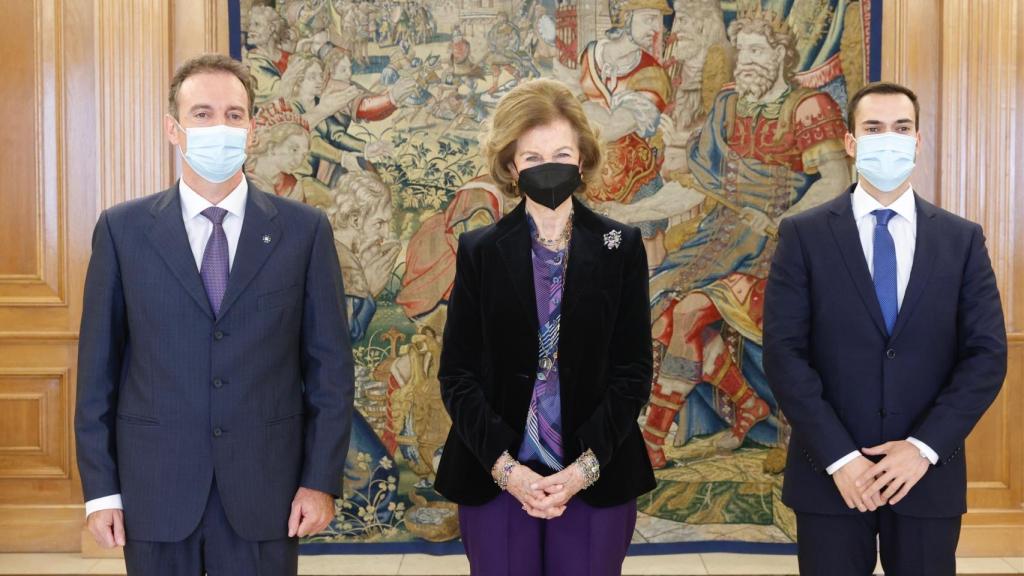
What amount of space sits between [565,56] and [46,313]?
8.87ft

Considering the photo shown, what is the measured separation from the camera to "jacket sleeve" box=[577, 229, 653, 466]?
229 cm

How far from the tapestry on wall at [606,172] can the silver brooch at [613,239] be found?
6.99 ft

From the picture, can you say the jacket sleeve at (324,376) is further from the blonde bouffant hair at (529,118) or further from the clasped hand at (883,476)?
the clasped hand at (883,476)

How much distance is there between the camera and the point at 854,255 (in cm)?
254

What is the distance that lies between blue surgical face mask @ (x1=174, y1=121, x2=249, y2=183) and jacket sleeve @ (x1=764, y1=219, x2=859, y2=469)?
1.46 meters

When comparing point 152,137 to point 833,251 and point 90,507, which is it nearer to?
point 90,507

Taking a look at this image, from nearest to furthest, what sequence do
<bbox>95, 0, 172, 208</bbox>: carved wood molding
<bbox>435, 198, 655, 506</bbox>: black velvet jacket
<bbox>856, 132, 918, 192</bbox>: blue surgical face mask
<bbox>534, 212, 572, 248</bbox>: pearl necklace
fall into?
<bbox>435, 198, 655, 506</bbox>: black velvet jacket, <bbox>534, 212, 572, 248</bbox>: pearl necklace, <bbox>856, 132, 918, 192</bbox>: blue surgical face mask, <bbox>95, 0, 172, 208</bbox>: carved wood molding

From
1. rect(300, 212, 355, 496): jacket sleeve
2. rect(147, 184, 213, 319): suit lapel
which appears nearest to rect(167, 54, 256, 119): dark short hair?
rect(147, 184, 213, 319): suit lapel

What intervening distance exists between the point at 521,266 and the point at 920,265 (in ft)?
3.53

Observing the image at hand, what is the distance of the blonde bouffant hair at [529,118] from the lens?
2350mm

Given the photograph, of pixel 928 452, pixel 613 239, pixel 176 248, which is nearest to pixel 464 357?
pixel 613 239

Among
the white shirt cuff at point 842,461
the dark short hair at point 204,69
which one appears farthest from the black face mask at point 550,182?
the white shirt cuff at point 842,461

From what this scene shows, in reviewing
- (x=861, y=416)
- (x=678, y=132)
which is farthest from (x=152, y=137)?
(x=861, y=416)

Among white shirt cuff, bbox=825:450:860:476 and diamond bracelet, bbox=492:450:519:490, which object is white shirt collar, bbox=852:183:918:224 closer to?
white shirt cuff, bbox=825:450:860:476
